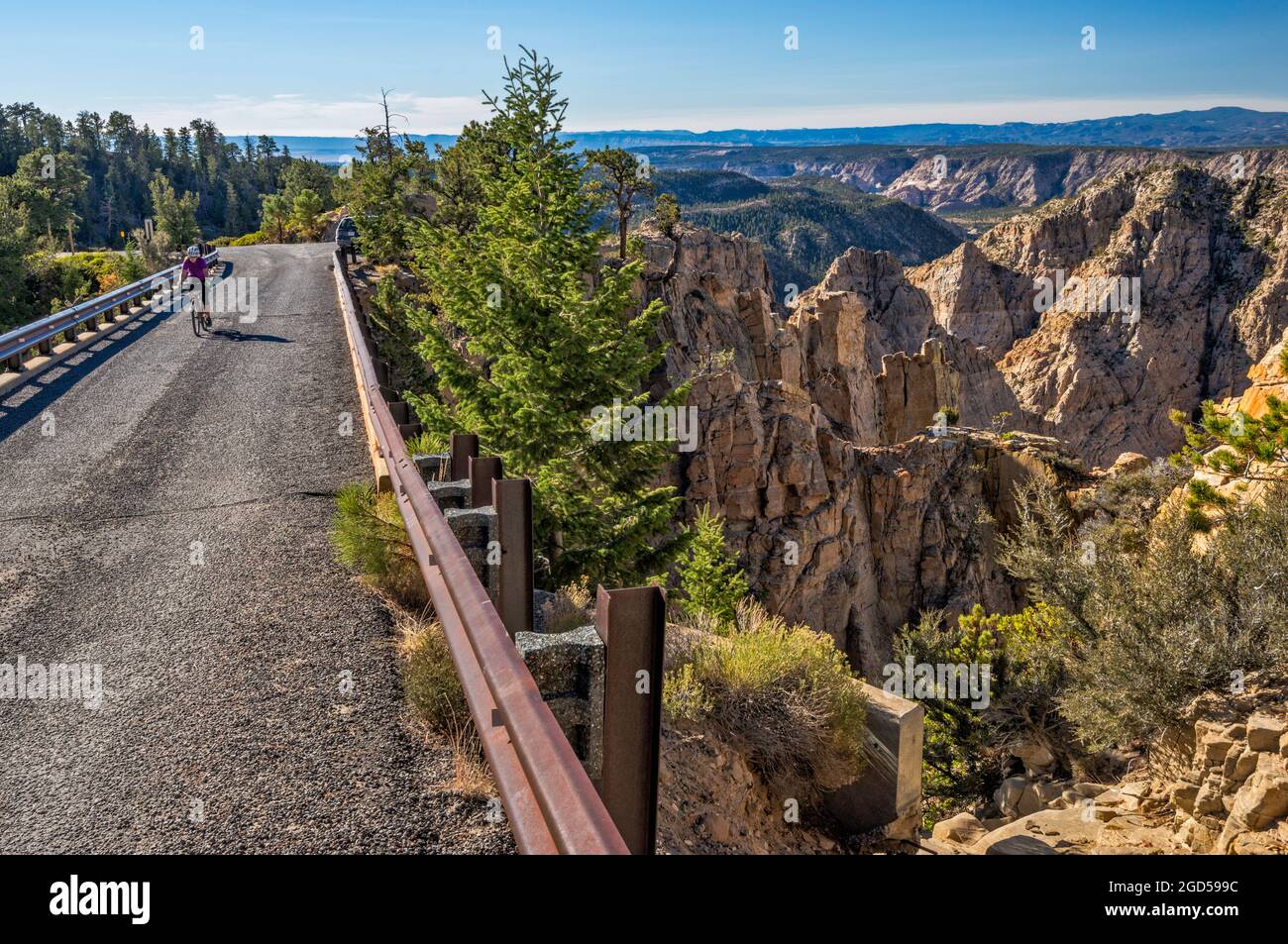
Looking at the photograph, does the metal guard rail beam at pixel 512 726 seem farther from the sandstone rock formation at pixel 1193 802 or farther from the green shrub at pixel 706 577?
the green shrub at pixel 706 577

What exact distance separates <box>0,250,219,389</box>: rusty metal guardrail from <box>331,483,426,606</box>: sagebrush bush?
9147 mm

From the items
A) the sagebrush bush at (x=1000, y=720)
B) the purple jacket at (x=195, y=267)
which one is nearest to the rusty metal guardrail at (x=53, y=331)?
the purple jacket at (x=195, y=267)

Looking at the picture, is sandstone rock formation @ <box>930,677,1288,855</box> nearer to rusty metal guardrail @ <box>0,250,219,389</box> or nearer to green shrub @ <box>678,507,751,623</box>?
green shrub @ <box>678,507,751,623</box>

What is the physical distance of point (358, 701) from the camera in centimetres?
438

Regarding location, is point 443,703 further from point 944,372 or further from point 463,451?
point 944,372

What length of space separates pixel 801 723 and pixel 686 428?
22.6 metres

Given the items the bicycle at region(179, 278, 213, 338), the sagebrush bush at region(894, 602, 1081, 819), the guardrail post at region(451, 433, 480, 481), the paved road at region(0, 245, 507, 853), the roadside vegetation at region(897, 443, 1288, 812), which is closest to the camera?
the paved road at region(0, 245, 507, 853)

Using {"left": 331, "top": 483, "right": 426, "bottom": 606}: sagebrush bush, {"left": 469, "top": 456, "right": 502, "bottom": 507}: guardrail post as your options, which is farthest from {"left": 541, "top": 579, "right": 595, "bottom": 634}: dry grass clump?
{"left": 469, "top": 456, "right": 502, "bottom": 507}: guardrail post

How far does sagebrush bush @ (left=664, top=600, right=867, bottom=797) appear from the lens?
259 inches

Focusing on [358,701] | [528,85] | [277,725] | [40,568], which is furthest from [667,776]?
[528,85]

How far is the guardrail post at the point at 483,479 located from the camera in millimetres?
4941

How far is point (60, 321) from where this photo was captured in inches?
595

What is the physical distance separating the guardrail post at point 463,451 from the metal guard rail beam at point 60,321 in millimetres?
10906

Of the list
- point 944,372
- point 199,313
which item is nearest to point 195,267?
point 199,313
